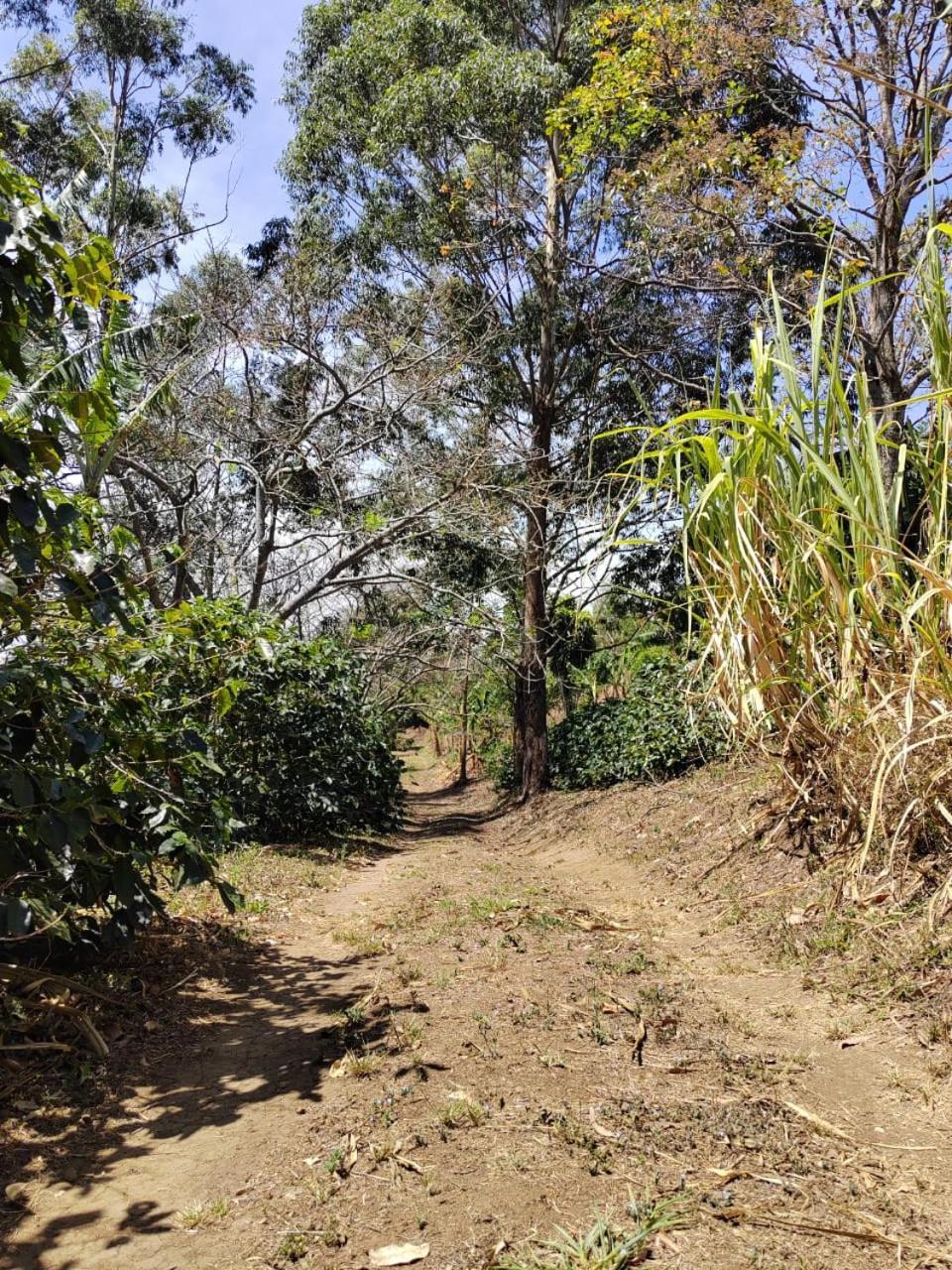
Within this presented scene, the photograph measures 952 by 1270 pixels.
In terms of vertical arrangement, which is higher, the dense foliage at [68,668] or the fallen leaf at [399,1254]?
the dense foliage at [68,668]

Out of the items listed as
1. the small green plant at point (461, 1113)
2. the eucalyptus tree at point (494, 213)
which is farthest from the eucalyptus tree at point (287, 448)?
the small green plant at point (461, 1113)

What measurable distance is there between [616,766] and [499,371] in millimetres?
6768

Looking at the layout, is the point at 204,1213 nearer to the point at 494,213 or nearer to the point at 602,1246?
the point at 602,1246

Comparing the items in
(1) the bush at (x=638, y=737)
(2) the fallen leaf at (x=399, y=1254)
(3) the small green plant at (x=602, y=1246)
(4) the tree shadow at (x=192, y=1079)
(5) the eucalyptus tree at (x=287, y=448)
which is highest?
(5) the eucalyptus tree at (x=287, y=448)

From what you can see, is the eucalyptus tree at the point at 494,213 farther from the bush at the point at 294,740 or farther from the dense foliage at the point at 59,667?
the dense foliage at the point at 59,667

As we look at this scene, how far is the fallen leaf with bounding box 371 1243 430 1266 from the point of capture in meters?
2.32

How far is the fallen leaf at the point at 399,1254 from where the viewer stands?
7.60ft

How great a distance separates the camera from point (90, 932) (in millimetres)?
4309

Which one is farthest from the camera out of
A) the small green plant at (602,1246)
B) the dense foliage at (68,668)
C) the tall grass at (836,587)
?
the tall grass at (836,587)

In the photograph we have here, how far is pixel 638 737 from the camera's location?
1171cm

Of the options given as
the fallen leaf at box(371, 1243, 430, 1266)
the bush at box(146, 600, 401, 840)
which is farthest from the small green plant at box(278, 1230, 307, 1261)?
the bush at box(146, 600, 401, 840)

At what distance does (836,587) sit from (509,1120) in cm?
244

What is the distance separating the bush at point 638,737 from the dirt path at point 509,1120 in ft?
15.5

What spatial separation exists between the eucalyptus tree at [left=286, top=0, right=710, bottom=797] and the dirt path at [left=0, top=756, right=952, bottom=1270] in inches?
341
